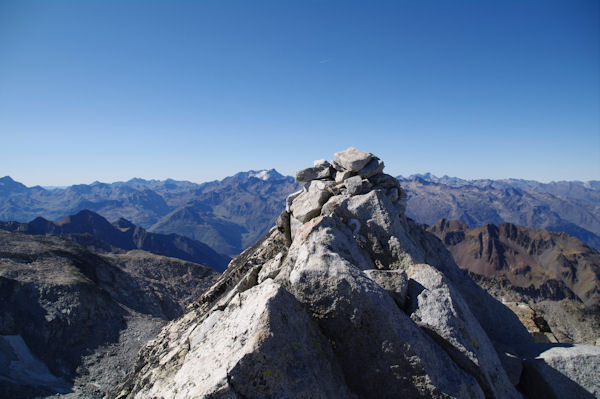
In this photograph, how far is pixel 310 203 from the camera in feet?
54.6

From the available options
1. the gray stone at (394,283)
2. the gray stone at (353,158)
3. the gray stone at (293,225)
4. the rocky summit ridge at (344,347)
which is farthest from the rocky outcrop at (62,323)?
the gray stone at (394,283)

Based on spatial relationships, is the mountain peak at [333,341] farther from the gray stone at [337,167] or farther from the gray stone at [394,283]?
the gray stone at [337,167]

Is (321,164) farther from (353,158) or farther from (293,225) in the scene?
(293,225)

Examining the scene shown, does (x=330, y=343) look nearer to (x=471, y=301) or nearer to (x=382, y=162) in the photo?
(x=471, y=301)

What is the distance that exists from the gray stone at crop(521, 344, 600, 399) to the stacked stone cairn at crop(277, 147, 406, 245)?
30.9 feet

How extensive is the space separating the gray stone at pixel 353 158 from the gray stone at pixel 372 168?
207 mm

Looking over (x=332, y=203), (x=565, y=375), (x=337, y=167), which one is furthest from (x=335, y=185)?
(x=565, y=375)

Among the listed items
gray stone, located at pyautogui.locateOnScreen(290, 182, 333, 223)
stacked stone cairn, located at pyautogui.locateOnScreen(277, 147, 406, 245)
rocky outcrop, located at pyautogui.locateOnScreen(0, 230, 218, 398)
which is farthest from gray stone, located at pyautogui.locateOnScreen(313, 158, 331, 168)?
rocky outcrop, located at pyautogui.locateOnScreen(0, 230, 218, 398)

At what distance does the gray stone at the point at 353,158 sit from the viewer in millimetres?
17922

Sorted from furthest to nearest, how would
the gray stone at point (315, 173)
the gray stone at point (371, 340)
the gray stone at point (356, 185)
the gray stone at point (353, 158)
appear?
the gray stone at point (315, 173) → the gray stone at point (353, 158) → the gray stone at point (356, 185) → the gray stone at point (371, 340)

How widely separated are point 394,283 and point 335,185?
927cm

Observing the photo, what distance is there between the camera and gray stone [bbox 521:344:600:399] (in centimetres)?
935

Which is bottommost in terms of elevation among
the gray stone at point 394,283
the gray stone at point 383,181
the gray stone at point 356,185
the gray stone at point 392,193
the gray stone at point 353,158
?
the gray stone at point 394,283

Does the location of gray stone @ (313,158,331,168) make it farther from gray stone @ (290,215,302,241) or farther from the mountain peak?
the mountain peak
